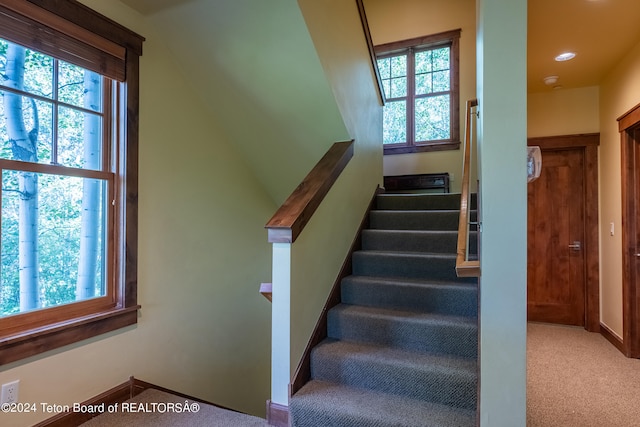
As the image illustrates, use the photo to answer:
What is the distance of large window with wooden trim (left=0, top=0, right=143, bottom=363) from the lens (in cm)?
171

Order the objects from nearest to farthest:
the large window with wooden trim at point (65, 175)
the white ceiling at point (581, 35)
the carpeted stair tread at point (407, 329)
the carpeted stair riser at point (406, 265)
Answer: the large window with wooden trim at point (65, 175) → the carpeted stair tread at point (407, 329) → the white ceiling at point (581, 35) → the carpeted stair riser at point (406, 265)

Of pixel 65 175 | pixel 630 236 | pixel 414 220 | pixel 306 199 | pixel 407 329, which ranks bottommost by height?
pixel 407 329

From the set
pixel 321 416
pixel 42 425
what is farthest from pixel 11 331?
pixel 321 416

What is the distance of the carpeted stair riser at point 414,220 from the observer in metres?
3.04

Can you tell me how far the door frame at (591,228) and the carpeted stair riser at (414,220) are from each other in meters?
1.76

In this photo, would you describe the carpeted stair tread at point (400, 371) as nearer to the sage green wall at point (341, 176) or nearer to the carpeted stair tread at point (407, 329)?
the carpeted stair tread at point (407, 329)

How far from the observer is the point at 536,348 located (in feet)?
11.1

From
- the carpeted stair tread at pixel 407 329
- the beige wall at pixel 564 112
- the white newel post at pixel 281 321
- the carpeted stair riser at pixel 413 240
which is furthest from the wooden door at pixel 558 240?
the white newel post at pixel 281 321

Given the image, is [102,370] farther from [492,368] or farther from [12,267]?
[492,368]

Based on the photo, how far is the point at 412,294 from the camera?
2.43 metres

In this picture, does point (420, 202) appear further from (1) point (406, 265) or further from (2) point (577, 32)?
(2) point (577, 32)

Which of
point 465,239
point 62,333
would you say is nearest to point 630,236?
point 465,239

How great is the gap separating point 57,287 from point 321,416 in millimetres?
1555

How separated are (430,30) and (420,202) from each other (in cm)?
257
